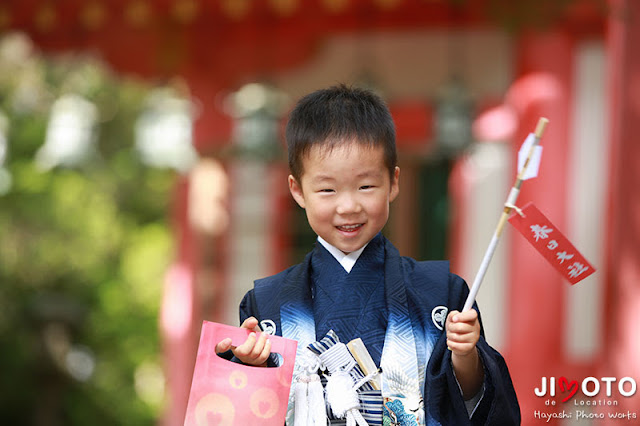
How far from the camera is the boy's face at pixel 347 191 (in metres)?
Result: 1.52

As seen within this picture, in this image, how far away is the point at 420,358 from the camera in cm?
156

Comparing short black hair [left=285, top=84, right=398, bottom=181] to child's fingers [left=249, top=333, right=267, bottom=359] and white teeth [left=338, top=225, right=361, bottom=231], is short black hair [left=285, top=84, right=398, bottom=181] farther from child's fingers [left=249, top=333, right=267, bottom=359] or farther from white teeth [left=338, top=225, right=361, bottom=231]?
child's fingers [left=249, top=333, right=267, bottom=359]

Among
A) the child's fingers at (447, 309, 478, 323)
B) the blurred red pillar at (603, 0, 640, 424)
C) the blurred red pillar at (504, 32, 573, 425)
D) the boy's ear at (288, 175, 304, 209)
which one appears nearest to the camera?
the child's fingers at (447, 309, 478, 323)

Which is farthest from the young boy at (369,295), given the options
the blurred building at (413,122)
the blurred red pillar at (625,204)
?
the blurred building at (413,122)

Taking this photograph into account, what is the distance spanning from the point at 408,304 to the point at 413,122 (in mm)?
4259

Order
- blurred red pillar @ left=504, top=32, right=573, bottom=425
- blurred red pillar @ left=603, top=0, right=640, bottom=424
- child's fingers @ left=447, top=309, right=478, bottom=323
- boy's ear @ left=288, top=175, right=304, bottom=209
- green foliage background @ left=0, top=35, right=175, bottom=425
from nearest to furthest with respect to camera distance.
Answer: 1. child's fingers @ left=447, top=309, right=478, bottom=323
2. boy's ear @ left=288, top=175, right=304, bottom=209
3. blurred red pillar @ left=603, top=0, right=640, bottom=424
4. blurred red pillar @ left=504, top=32, right=573, bottom=425
5. green foliage background @ left=0, top=35, right=175, bottom=425

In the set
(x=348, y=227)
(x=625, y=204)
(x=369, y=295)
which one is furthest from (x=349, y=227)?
(x=625, y=204)

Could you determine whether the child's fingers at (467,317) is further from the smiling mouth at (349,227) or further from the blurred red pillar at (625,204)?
the blurred red pillar at (625,204)

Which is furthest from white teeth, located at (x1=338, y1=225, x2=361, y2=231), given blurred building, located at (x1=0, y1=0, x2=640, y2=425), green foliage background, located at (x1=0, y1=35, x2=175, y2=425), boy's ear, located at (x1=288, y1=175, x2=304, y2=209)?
green foliage background, located at (x1=0, y1=35, x2=175, y2=425)

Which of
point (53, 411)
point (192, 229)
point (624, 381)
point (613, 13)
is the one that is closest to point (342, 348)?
point (624, 381)

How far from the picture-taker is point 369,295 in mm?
1616

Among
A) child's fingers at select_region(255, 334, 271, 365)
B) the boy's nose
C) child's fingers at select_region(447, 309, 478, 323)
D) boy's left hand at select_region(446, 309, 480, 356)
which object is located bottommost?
child's fingers at select_region(255, 334, 271, 365)

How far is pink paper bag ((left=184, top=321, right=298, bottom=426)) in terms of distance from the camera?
1481 millimetres

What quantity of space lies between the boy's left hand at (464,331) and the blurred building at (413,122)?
2.40 meters
